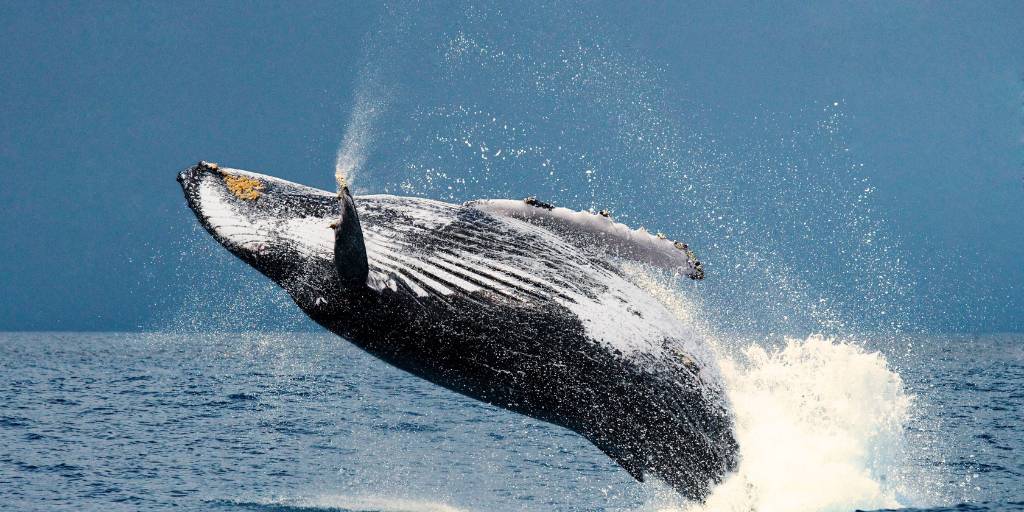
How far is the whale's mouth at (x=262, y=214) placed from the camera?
740 cm

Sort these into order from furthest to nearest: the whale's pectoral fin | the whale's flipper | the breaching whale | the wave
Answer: the wave → the whale's flipper → the breaching whale → the whale's pectoral fin

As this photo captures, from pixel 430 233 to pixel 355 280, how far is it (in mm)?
903

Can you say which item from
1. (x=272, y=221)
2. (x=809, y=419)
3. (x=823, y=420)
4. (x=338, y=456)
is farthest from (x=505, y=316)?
(x=338, y=456)

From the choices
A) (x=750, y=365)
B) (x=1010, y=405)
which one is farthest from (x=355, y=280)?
(x=1010, y=405)

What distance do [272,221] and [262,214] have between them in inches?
5.1

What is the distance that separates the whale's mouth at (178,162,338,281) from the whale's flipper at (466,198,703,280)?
138 cm

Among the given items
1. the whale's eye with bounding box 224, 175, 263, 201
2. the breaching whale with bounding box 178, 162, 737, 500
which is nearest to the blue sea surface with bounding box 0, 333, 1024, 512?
the breaching whale with bounding box 178, 162, 737, 500

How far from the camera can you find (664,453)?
7547 mm

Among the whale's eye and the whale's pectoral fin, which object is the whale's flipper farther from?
the whale's eye

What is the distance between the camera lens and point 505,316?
720cm

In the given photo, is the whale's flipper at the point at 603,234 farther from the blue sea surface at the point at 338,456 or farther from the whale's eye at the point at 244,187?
the blue sea surface at the point at 338,456

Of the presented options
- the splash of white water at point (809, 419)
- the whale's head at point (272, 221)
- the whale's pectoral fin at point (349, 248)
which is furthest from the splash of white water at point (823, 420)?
the whale's head at point (272, 221)

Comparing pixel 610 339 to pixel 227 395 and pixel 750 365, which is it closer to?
pixel 750 365

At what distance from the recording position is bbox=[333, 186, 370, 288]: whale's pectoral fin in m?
6.38
